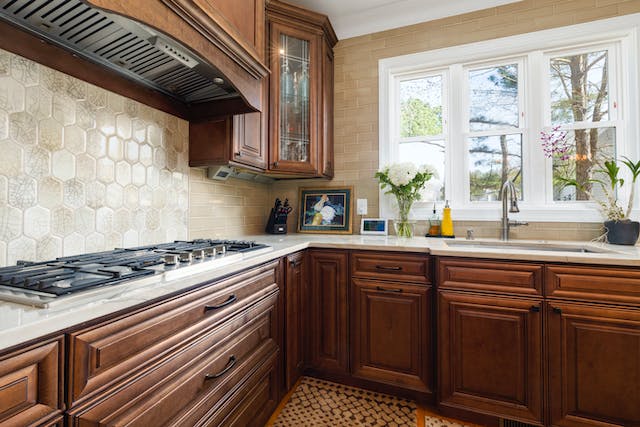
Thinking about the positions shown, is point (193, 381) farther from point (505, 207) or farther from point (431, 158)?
point (431, 158)

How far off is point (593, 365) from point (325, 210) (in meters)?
1.88

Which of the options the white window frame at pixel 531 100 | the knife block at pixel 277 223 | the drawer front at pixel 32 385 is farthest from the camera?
the knife block at pixel 277 223

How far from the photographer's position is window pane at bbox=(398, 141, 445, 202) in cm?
239

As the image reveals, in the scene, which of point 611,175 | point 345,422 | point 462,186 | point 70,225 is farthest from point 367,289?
point 611,175

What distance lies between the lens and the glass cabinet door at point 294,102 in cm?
217

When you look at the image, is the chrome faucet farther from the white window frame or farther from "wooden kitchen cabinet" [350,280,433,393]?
"wooden kitchen cabinet" [350,280,433,393]

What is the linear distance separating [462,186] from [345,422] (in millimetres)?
1803

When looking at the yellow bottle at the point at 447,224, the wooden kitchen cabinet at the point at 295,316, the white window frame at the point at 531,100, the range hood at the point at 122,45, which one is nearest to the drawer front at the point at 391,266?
the wooden kitchen cabinet at the point at 295,316

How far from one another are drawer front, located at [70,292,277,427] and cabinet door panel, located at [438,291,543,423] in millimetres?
995

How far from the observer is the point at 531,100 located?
84.7 inches

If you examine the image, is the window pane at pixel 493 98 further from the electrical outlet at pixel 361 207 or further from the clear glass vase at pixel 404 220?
the electrical outlet at pixel 361 207

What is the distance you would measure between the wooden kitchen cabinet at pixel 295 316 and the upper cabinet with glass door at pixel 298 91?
0.77m

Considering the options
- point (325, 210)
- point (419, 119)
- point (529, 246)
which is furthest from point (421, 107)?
point (529, 246)

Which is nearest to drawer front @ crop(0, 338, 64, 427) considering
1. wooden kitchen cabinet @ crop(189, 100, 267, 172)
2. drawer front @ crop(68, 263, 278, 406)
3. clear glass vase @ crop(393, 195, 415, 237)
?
drawer front @ crop(68, 263, 278, 406)
